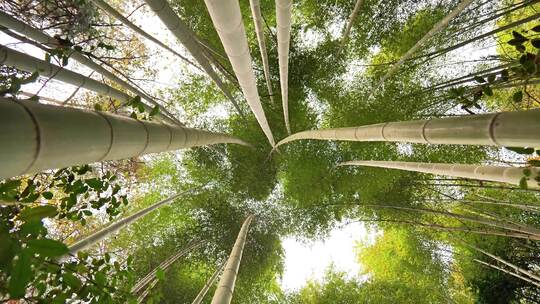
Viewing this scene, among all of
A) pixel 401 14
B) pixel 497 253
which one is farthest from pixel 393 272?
pixel 401 14

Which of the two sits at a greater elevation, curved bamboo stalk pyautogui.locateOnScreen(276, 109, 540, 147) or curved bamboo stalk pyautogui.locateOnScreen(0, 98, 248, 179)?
curved bamboo stalk pyautogui.locateOnScreen(0, 98, 248, 179)

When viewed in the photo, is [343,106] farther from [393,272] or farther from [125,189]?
[125,189]

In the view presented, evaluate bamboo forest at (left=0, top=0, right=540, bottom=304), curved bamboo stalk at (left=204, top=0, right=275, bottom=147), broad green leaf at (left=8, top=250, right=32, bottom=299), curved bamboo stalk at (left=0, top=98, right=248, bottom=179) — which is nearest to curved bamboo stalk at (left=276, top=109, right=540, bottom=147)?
curved bamboo stalk at (left=204, top=0, right=275, bottom=147)

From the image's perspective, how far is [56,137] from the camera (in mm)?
A: 933

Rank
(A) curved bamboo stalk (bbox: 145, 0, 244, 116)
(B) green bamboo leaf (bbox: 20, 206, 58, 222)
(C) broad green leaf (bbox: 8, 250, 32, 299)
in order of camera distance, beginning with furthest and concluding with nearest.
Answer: (A) curved bamboo stalk (bbox: 145, 0, 244, 116), (B) green bamboo leaf (bbox: 20, 206, 58, 222), (C) broad green leaf (bbox: 8, 250, 32, 299)

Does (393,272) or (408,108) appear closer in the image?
(408,108)

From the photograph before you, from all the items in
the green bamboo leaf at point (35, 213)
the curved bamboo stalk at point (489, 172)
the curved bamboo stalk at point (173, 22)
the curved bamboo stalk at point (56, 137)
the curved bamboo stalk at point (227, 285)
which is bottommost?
the curved bamboo stalk at point (227, 285)

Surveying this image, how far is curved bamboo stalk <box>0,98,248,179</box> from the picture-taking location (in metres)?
0.80

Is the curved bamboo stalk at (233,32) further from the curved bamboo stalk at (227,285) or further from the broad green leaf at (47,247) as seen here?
the curved bamboo stalk at (227,285)

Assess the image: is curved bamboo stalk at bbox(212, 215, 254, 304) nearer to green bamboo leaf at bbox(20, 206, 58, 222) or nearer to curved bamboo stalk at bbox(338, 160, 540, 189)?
green bamboo leaf at bbox(20, 206, 58, 222)

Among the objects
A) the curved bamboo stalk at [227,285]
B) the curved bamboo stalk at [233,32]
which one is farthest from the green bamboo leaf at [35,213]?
the curved bamboo stalk at [227,285]

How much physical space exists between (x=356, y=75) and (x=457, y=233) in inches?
159

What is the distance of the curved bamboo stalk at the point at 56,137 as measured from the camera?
0.80 m

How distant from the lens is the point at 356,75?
720 cm
